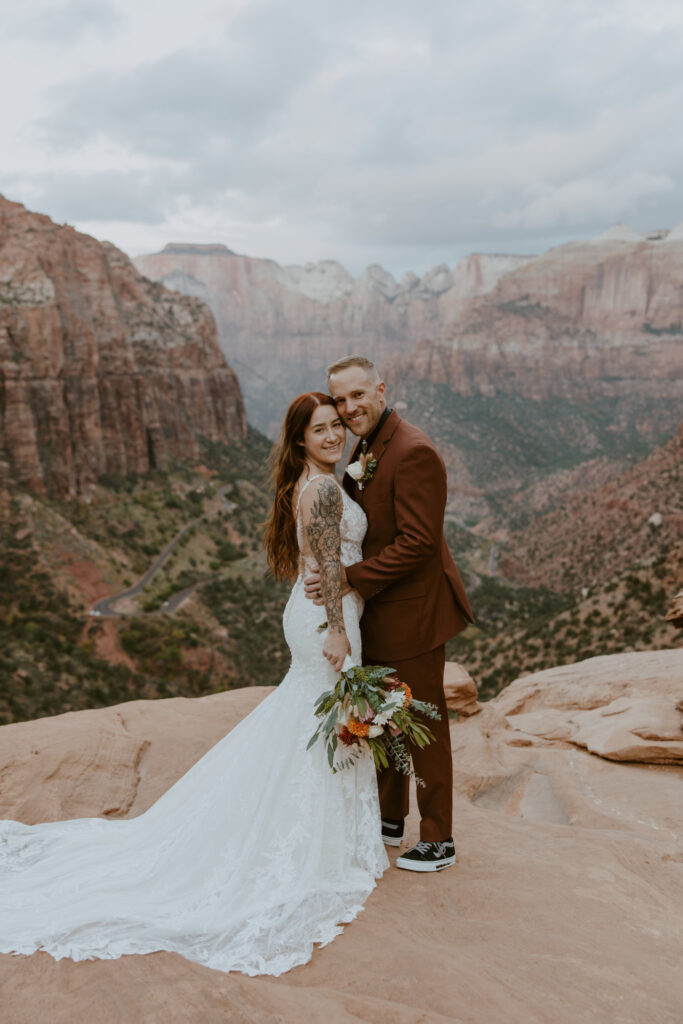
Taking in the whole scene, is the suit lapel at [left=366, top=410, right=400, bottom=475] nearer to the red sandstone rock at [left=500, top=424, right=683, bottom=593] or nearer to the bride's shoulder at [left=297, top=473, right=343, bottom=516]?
the bride's shoulder at [left=297, top=473, right=343, bottom=516]

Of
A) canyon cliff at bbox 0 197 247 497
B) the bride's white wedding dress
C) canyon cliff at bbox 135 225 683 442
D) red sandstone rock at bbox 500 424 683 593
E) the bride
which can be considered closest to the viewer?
the bride's white wedding dress

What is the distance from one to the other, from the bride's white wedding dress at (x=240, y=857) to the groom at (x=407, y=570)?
18cm

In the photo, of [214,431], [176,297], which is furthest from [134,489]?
[176,297]

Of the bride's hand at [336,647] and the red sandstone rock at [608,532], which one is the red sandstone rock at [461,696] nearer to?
the bride's hand at [336,647]

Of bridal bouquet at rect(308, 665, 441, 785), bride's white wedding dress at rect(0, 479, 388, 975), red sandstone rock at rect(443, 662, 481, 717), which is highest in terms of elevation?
bridal bouquet at rect(308, 665, 441, 785)

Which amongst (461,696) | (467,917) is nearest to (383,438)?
(467,917)

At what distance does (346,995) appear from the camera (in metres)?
3.24

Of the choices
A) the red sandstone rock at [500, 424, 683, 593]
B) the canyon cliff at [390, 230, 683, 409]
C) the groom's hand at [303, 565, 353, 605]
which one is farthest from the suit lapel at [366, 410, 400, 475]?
the canyon cliff at [390, 230, 683, 409]

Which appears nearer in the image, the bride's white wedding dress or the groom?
the bride's white wedding dress

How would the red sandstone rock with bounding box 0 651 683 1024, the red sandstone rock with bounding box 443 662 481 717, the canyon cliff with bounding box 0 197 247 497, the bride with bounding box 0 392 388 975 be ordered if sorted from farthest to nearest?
the canyon cliff with bounding box 0 197 247 497
the red sandstone rock with bounding box 443 662 481 717
the bride with bounding box 0 392 388 975
the red sandstone rock with bounding box 0 651 683 1024

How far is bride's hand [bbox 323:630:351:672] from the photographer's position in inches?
176

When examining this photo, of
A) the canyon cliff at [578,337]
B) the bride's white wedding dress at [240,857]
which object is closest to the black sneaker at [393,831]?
the bride's white wedding dress at [240,857]

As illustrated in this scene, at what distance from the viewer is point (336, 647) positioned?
14.7 feet

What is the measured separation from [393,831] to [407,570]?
1.99 metres
